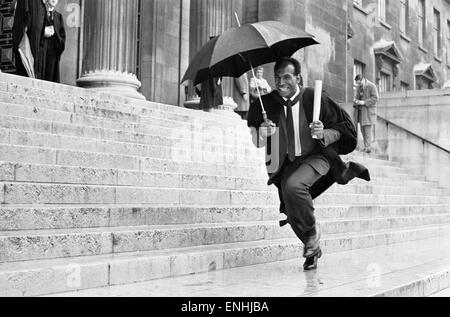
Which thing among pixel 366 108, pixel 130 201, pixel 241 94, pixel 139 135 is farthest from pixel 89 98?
pixel 366 108

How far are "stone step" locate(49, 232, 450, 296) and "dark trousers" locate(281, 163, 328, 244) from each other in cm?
Answer: 43

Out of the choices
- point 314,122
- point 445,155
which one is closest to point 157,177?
point 314,122

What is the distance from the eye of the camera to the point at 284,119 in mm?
6598

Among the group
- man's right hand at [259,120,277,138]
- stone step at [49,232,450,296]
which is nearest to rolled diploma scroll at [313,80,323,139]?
man's right hand at [259,120,277,138]

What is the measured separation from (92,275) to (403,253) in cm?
493

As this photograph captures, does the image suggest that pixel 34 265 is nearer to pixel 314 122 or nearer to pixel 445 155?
pixel 314 122

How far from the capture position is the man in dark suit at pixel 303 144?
6383mm

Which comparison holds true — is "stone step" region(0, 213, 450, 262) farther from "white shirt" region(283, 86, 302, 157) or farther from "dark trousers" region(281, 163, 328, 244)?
"white shirt" region(283, 86, 302, 157)

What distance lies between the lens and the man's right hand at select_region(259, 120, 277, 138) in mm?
6469

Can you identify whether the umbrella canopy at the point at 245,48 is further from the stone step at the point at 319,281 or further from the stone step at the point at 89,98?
the stone step at the point at 89,98

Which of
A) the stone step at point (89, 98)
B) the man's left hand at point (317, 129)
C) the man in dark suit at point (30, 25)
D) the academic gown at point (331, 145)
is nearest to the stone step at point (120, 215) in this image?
the academic gown at point (331, 145)

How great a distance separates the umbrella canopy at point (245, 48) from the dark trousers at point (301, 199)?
1258 millimetres

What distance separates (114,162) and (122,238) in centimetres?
219

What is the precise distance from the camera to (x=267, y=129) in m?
6.49
